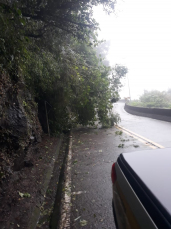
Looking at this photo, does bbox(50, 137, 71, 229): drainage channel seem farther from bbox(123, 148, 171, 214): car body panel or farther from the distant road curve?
the distant road curve

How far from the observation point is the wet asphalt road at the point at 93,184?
3791mm

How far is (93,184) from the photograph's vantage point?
526cm

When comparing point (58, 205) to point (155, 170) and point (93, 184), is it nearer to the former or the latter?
point (93, 184)

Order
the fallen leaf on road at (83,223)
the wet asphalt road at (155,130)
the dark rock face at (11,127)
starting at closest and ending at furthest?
the fallen leaf on road at (83,223) → the dark rock face at (11,127) → the wet asphalt road at (155,130)

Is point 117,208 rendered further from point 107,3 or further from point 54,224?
point 107,3

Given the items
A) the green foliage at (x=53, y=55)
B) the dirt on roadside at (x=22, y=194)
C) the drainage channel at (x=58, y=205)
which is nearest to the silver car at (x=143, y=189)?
the drainage channel at (x=58, y=205)

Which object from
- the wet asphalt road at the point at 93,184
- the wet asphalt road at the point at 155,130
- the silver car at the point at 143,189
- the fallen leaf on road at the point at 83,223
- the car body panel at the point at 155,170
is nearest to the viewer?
the silver car at the point at 143,189

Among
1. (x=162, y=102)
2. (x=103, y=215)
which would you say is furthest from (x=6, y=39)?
(x=162, y=102)

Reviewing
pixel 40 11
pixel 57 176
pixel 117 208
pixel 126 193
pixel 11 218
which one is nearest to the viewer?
pixel 126 193

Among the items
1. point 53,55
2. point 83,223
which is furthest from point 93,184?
point 53,55

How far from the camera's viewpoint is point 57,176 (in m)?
6.12

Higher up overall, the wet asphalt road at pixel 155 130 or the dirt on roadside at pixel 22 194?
the dirt on roadside at pixel 22 194

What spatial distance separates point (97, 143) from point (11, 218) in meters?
6.37

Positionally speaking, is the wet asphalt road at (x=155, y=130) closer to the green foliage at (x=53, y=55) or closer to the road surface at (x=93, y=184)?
the road surface at (x=93, y=184)
